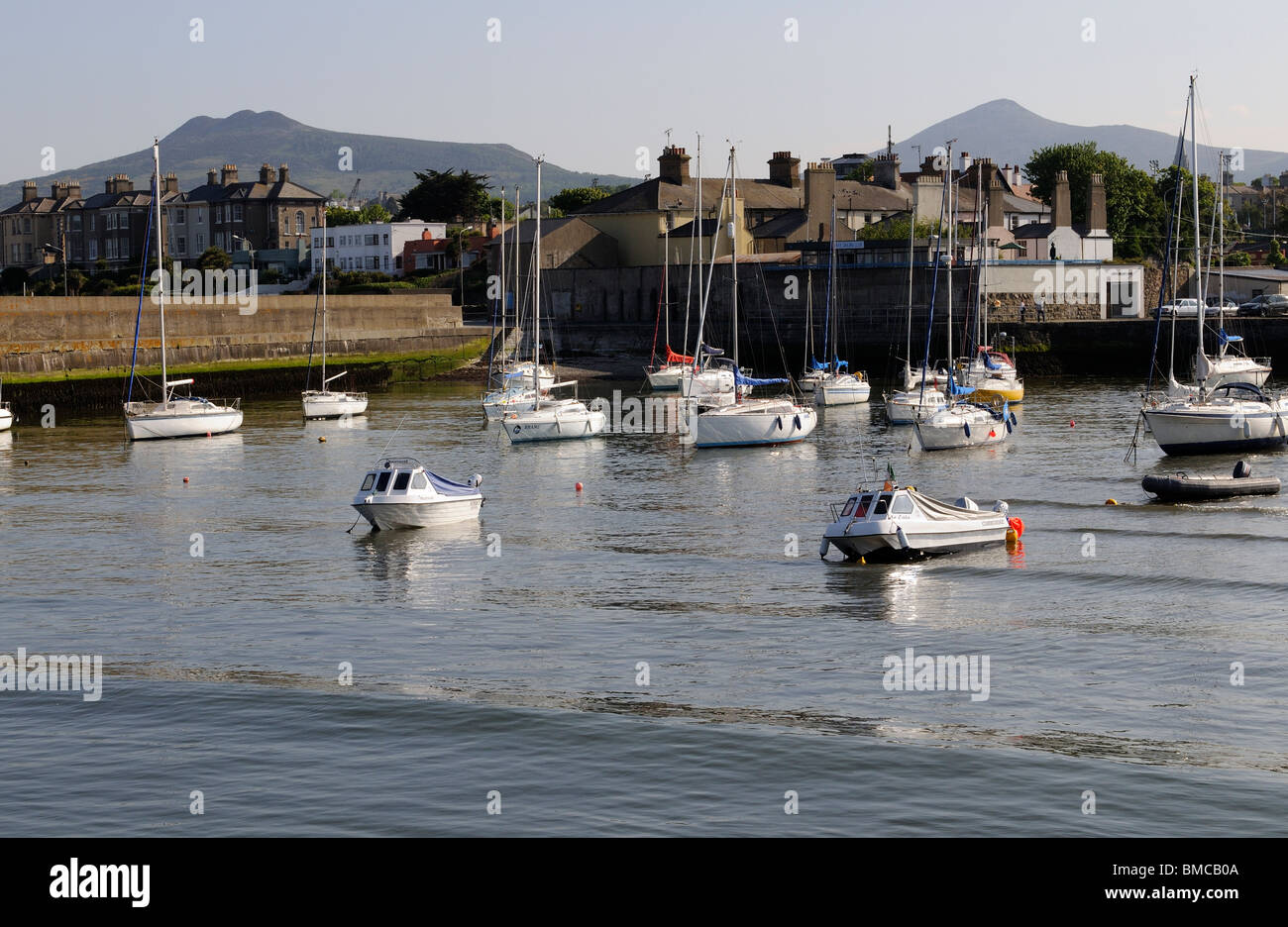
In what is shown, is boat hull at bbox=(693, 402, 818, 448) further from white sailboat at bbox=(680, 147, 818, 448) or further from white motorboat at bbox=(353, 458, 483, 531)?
white motorboat at bbox=(353, 458, 483, 531)

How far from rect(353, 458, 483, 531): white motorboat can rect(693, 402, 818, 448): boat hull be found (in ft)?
56.6

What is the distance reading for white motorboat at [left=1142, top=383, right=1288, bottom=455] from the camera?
4538 cm

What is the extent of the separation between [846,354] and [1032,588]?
6124 cm

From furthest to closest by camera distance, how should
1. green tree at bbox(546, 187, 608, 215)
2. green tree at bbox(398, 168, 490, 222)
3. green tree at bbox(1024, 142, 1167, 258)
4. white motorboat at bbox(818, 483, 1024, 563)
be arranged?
green tree at bbox(546, 187, 608, 215) < green tree at bbox(398, 168, 490, 222) < green tree at bbox(1024, 142, 1167, 258) < white motorboat at bbox(818, 483, 1024, 563)

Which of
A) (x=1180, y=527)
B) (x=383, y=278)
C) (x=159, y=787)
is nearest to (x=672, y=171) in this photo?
(x=383, y=278)

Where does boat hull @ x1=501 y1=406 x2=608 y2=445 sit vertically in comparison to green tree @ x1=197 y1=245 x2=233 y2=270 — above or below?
below

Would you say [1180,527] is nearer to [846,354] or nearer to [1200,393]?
[1200,393]

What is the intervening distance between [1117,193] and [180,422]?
287 ft

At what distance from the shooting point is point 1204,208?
13162 cm

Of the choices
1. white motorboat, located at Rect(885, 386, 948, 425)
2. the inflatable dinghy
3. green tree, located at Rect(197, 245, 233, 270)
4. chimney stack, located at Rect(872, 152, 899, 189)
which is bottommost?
the inflatable dinghy

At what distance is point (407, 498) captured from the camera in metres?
33.7

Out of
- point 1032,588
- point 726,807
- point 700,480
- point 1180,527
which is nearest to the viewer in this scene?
A: point 726,807

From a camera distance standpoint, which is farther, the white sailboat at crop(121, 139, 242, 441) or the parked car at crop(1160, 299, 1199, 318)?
the parked car at crop(1160, 299, 1199, 318)

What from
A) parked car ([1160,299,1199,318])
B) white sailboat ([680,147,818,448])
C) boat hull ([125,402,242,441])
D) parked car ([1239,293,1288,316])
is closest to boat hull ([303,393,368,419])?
boat hull ([125,402,242,441])
